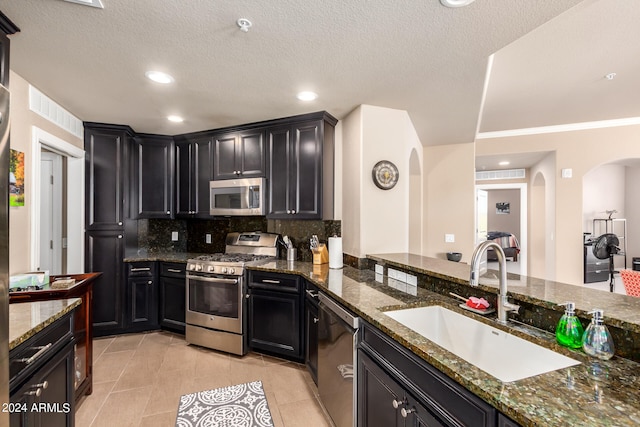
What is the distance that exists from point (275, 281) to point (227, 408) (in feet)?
3.53

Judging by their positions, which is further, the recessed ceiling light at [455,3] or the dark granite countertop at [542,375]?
the recessed ceiling light at [455,3]

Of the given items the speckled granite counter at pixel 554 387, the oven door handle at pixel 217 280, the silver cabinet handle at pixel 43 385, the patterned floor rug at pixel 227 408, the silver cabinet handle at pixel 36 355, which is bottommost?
the patterned floor rug at pixel 227 408

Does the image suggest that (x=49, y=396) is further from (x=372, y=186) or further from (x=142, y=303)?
(x=372, y=186)

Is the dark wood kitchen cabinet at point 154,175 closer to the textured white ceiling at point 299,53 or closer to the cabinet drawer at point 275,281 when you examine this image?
the textured white ceiling at point 299,53

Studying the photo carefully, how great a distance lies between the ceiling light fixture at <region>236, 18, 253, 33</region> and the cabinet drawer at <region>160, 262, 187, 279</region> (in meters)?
2.65

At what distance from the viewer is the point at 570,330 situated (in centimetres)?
117

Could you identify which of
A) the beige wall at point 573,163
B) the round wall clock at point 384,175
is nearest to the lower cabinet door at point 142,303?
the round wall clock at point 384,175

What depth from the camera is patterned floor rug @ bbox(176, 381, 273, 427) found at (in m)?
2.10

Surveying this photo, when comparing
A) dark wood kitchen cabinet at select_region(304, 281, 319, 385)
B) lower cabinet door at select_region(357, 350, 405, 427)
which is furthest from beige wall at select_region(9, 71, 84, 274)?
lower cabinet door at select_region(357, 350, 405, 427)

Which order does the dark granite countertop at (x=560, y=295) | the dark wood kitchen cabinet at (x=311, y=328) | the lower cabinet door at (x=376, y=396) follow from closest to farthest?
the dark granite countertop at (x=560, y=295), the lower cabinet door at (x=376, y=396), the dark wood kitchen cabinet at (x=311, y=328)

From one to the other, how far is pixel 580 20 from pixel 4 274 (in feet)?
11.1

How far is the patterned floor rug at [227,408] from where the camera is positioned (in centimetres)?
210

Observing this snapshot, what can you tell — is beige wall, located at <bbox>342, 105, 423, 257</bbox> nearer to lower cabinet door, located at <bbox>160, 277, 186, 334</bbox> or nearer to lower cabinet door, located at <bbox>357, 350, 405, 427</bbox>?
lower cabinet door, located at <bbox>357, 350, 405, 427</bbox>

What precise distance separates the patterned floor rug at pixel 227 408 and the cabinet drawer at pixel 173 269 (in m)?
1.44
